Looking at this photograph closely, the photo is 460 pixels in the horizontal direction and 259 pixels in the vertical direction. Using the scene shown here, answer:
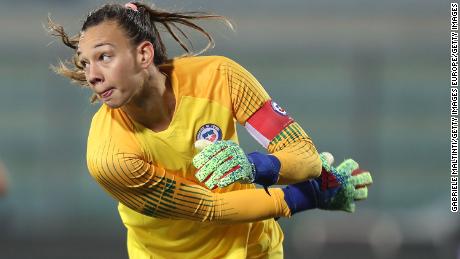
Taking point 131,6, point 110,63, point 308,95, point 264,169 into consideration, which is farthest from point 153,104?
point 308,95

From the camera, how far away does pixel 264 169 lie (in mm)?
3395

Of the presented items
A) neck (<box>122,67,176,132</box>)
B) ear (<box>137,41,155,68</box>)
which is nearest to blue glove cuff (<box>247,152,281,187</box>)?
neck (<box>122,67,176,132</box>)

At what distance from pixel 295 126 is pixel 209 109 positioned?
31 cm

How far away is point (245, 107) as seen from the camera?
366cm

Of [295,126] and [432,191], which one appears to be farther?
[432,191]

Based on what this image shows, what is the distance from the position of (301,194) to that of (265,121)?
0.39 meters

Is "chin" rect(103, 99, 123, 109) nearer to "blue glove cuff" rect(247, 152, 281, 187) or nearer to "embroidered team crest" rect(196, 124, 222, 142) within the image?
"embroidered team crest" rect(196, 124, 222, 142)

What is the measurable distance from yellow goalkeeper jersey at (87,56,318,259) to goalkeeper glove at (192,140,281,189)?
0.19 meters

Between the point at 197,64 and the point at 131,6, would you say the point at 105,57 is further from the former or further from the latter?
the point at 197,64

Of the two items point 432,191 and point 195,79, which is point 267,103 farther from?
point 432,191

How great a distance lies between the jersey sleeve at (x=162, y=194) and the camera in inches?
138

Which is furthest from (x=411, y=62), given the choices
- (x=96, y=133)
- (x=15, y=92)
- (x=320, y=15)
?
(x=96, y=133)

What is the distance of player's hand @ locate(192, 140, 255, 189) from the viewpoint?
329 cm

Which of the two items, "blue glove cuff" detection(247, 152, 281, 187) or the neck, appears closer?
"blue glove cuff" detection(247, 152, 281, 187)
